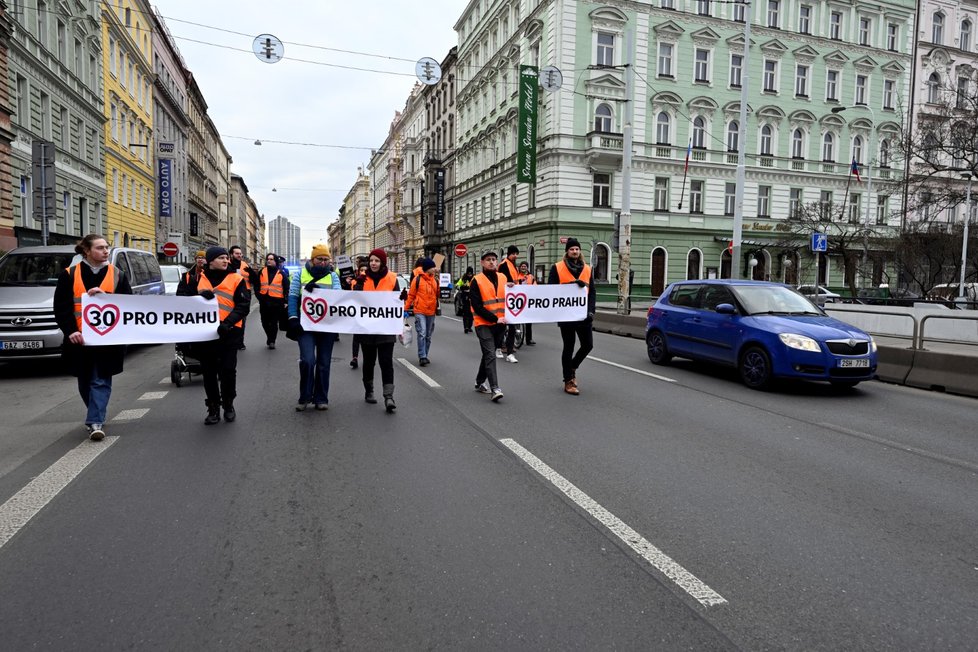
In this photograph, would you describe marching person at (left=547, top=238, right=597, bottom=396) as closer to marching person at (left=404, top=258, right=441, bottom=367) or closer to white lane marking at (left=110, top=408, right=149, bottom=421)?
marching person at (left=404, top=258, right=441, bottom=367)

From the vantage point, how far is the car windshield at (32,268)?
10.4 meters

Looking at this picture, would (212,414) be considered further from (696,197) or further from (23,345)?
(696,197)

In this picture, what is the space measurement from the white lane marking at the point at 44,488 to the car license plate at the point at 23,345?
14.8 ft

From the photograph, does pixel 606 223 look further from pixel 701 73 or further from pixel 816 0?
pixel 816 0

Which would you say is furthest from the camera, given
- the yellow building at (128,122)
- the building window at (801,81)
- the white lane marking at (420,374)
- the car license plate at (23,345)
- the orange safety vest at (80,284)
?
the building window at (801,81)

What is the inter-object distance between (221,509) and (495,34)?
46137 mm

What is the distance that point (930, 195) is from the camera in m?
24.6

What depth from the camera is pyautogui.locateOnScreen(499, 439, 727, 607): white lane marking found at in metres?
3.18

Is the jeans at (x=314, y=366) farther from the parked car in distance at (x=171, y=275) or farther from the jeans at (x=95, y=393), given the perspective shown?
the parked car in distance at (x=171, y=275)

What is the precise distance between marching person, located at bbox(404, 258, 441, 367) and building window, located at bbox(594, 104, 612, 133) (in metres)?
27.2

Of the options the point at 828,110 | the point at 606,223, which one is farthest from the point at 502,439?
the point at 828,110

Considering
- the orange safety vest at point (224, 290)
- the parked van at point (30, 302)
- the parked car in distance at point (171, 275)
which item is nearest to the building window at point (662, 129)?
the parked car in distance at point (171, 275)

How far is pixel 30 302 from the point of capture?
9.52 metres

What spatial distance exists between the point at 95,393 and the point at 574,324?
562cm
